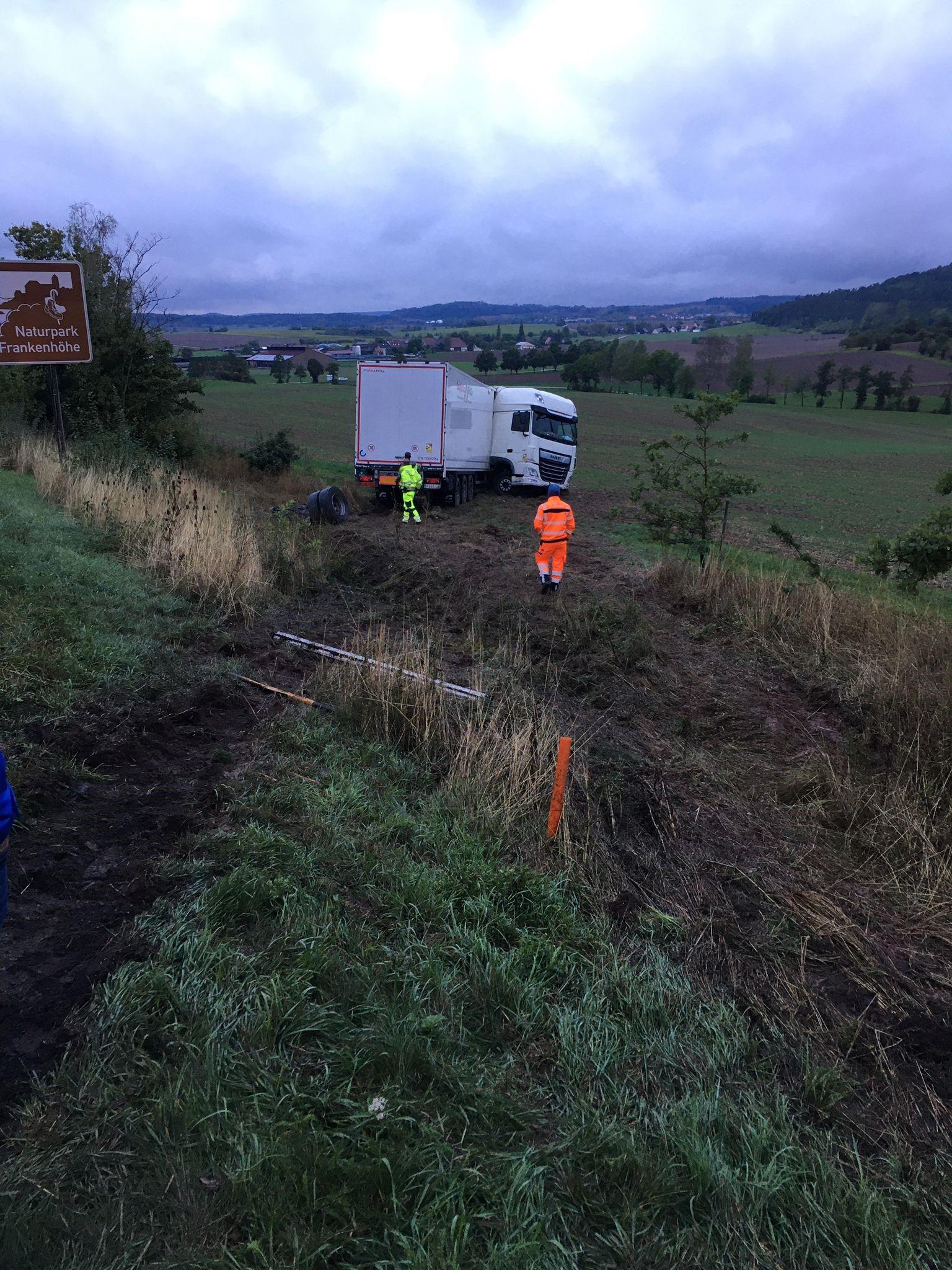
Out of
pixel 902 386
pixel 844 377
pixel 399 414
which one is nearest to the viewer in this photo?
pixel 399 414

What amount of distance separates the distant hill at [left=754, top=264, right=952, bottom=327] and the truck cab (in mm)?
149869

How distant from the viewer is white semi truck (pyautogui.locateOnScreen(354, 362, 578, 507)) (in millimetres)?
20641

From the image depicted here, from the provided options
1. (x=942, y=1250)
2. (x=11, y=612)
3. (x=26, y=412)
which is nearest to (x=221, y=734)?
(x=11, y=612)

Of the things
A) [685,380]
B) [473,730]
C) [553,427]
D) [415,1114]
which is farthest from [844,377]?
[415,1114]

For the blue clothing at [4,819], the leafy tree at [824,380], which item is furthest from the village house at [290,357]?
the blue clothing at [4,819]

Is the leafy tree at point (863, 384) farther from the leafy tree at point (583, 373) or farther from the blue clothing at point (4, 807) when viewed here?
the blue clothing at point (4, 807)

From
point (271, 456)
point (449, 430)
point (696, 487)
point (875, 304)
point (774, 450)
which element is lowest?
point (774, 450)

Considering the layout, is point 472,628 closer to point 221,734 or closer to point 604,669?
point 604,669

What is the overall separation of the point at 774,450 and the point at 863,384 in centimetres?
4478

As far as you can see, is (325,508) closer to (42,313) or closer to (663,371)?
(42,313)

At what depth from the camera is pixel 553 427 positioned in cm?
2444

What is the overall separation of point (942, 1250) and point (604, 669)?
232 inches

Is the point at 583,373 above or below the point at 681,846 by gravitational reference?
below

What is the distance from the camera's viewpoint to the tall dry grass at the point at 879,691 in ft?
17.1
